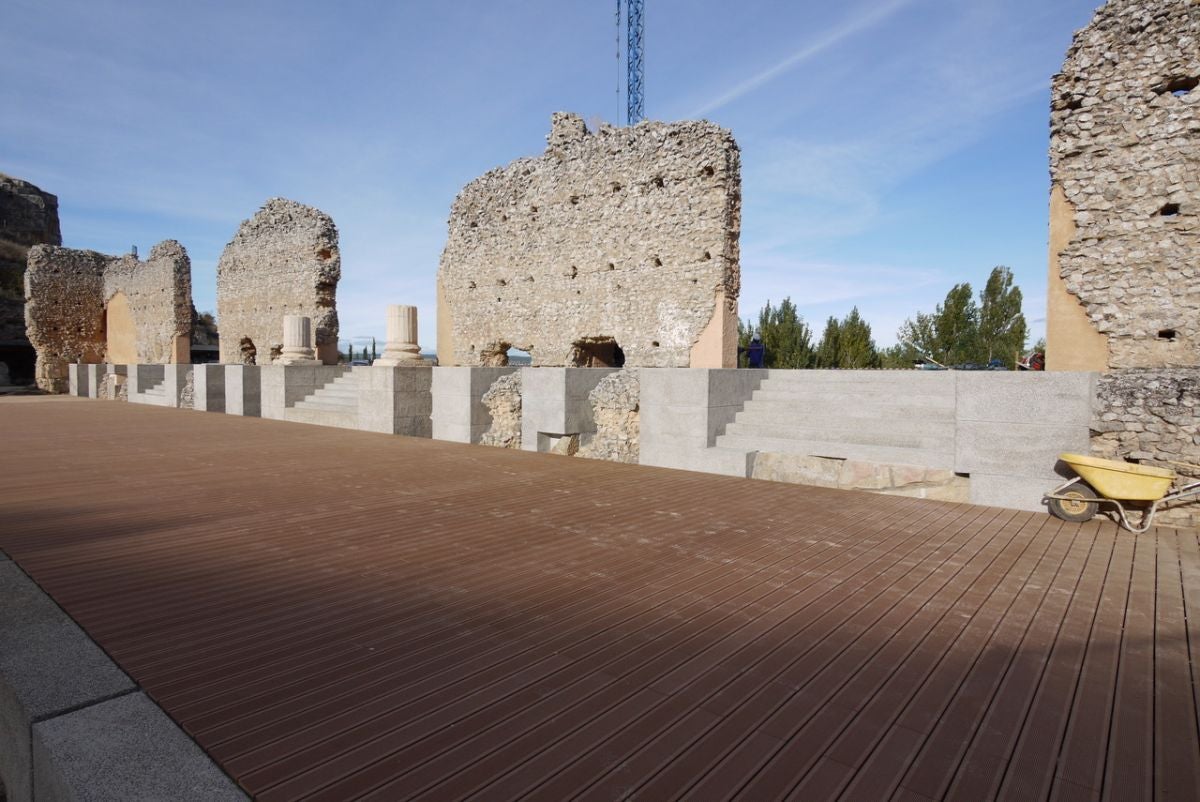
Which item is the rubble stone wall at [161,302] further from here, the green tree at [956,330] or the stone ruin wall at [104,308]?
the green tree at [956,330]

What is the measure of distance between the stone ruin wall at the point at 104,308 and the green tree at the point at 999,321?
3694cm

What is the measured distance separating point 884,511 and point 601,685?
4.43 meters

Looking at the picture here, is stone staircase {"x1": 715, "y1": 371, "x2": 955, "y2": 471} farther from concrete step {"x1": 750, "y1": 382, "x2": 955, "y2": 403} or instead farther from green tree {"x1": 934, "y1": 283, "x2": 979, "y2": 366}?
green tree {"x1": 934, "y1": 283, "x2": 979, "y2": 366}

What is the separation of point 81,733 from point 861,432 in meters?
8.03

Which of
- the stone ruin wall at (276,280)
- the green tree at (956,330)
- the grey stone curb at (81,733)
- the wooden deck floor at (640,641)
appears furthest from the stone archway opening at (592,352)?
the green tree at (956,330)

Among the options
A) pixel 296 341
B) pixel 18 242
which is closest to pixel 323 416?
pixel 296 341

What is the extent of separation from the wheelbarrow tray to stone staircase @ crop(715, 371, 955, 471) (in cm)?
132

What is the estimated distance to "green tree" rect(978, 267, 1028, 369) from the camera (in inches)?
1179

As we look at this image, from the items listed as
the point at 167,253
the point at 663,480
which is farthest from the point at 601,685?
the point at 167,253

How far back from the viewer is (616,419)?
9711mm

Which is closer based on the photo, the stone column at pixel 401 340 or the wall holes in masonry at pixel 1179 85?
the wall holes in masonry at pixel 1179 85

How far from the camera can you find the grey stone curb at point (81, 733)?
2.06 m

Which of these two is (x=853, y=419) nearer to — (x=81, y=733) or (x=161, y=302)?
(x=81, y=733)

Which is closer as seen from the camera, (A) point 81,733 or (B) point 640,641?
(A) point 81,733
